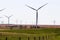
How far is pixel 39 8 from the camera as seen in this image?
83.3 meters

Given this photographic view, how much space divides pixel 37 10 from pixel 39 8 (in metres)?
2.11

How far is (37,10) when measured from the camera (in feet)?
267
